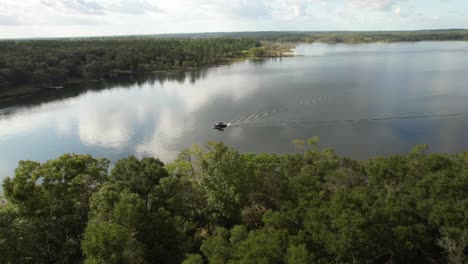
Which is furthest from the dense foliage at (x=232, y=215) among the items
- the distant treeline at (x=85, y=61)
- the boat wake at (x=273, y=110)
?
the distant treeline at (x=85, y=61)

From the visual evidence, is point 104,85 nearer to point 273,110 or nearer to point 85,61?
point 85,61

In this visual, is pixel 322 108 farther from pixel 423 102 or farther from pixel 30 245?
pixel 30 245

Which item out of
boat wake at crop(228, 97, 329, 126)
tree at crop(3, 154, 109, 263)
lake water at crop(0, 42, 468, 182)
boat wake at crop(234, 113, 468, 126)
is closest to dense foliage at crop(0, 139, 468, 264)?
tree at crop(3, 154, 109, 263)

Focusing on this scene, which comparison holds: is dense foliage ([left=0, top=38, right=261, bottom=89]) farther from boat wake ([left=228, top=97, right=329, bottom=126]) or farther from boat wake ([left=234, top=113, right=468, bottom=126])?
boat wake ([left=234, top=113, right=468, bottom=126])

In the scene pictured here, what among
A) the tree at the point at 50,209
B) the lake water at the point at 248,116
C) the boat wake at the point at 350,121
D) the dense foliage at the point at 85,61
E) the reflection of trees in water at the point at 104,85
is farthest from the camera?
the dense foliage at the point at 85,61

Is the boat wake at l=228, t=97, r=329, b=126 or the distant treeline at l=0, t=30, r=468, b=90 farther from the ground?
the distant treeline at l=0, t=30, r=468, b=90

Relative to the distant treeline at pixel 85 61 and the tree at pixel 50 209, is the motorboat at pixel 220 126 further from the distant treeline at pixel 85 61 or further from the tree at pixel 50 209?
the distant treeline at pixel 85 61
